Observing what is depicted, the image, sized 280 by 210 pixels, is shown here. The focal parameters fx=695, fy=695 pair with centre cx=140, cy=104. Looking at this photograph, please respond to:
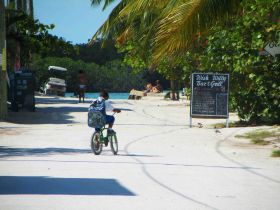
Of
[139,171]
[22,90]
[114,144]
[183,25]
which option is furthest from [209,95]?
[139,171]

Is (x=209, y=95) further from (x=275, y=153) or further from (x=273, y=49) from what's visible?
(x=275, y=153)

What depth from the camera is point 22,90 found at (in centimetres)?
2928

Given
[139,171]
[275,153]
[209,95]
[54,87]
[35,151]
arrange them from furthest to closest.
A: [54,87] < [209,95] < [35,151] < [275,153] < [139,171]

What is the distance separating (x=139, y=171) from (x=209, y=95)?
1193 cm

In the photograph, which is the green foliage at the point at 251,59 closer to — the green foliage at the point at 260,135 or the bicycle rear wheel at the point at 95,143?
the green foliage at the point at 260,135

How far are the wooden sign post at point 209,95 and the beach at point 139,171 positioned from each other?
1651 millimetres

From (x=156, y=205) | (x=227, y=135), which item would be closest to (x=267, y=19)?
(x=227, y=135)

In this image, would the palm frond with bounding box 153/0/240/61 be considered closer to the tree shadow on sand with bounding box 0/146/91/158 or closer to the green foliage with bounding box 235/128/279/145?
the tree shadow on sand with bounding box 0/146/91/158

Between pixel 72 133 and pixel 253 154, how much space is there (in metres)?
6.65

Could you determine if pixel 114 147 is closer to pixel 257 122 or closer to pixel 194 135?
pixel 194 135

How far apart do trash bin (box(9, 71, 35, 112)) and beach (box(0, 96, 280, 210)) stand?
7.79m

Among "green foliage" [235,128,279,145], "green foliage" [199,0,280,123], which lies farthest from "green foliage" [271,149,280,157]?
"green foliage" [199,0,280,123]

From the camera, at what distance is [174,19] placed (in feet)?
41.0

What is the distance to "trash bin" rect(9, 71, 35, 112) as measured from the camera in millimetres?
29312
